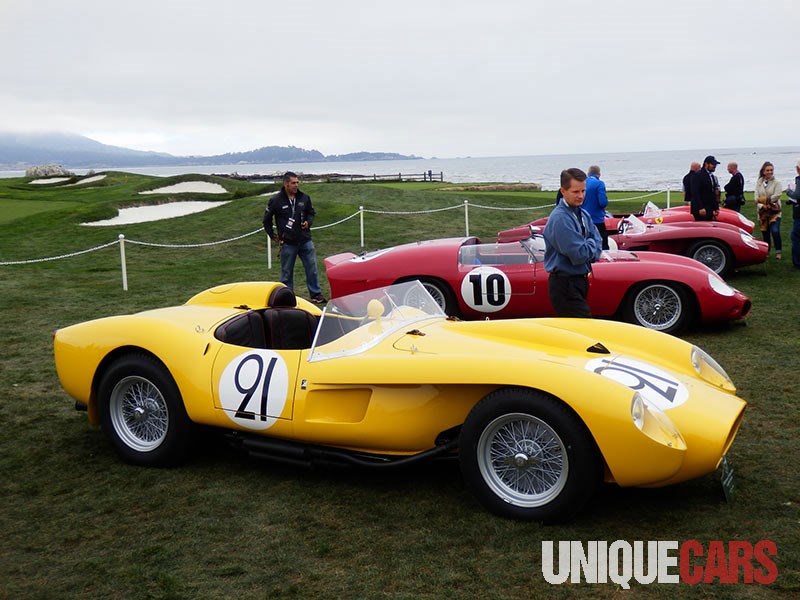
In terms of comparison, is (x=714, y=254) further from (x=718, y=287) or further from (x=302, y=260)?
(x=302, y=260)

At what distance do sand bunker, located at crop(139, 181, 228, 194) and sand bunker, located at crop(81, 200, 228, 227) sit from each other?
2926 millimetres

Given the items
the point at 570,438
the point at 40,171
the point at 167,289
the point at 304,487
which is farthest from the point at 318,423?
the point at 40,171

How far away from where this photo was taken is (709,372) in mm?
4762

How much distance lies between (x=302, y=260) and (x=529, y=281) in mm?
3702

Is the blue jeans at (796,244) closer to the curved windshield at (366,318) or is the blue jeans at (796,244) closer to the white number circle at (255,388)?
the curved windshield at (366,318)

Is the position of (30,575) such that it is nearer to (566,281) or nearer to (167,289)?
(566,281)

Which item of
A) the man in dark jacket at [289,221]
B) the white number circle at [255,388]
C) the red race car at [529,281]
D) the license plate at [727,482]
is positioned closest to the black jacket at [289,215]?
the man in dark jacket at [289,221]

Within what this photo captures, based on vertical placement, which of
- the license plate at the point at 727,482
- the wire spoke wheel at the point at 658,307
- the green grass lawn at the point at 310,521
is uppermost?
the wire spoke wheel at the point at 658,307

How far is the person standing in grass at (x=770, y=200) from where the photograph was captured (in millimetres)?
13289

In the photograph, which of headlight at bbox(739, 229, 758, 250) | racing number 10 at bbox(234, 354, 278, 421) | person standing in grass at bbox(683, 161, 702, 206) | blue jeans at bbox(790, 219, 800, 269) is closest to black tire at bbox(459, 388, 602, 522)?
racing number 10 at bbox(234, 354, 278, 421)

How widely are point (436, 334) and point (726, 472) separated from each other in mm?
1862

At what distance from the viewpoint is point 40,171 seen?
2854 inches

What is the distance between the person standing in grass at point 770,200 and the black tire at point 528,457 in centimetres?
1114

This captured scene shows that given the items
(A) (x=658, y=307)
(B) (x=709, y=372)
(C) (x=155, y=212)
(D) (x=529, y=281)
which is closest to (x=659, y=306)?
(A) (x=658, y=307)
